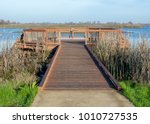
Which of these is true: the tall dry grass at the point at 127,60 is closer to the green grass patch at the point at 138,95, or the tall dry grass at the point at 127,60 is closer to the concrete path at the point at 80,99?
the green grass patch at the point at 138,95

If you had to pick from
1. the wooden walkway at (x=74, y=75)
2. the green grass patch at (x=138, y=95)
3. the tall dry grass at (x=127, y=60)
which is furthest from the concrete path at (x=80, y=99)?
the tall dry grass at (x=127, y=60)

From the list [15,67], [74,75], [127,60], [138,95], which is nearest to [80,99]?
[138,95]

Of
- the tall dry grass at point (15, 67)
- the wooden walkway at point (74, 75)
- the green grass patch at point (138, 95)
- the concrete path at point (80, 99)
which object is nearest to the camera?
the concrete path at point (80, 99)

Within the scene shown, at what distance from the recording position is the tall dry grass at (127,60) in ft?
35.7

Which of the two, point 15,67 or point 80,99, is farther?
point 15,67

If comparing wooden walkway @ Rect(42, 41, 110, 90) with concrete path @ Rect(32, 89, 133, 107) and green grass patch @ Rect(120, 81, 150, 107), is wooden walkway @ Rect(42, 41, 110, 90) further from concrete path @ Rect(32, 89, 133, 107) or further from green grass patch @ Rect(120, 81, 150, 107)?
green grass patch @ Rect(120, 81, 150, 107)

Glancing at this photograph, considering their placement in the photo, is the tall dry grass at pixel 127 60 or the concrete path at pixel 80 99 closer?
the concrete path at pixel 80 99

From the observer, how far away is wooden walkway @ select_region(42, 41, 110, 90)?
912cm

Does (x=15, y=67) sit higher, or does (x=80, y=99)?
(x=80, y=99)

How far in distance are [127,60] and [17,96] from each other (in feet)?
18.0

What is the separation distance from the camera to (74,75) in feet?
34.2

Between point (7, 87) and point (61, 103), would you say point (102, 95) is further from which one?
point (7, 87)

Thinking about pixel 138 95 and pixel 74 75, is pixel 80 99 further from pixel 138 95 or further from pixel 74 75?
pixel 74 75

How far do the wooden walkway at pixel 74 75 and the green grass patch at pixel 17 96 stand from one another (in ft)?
1.92
